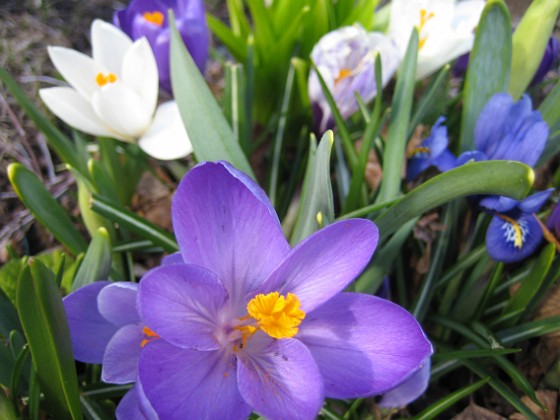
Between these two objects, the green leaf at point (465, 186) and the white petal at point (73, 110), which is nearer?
the green leaf at point (465, 186)

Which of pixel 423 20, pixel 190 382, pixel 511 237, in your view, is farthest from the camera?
pixel 423 20

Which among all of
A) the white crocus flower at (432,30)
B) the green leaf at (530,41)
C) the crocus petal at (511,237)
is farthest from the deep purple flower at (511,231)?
the white crocus flower at (432,30)

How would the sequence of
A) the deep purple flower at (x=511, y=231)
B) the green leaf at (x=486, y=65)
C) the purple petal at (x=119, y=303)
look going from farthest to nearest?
the green leaf at (x=486, y=65) → the deep purple flower at (x=511, y=231) → the purple petal at (x=119, y=303)

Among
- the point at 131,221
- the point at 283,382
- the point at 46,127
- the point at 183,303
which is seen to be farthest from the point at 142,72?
the point at 283,382

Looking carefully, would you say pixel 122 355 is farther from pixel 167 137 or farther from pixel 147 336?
pixel 167 137

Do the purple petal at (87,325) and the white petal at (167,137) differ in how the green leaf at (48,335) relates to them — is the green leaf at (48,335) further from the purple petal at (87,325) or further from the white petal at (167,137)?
the white petal at (167,137)

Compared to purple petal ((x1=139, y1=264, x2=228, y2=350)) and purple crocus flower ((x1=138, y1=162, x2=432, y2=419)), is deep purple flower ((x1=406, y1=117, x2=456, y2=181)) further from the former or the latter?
purple petal ((x1=139, y1=264, x2=228, y2=350))

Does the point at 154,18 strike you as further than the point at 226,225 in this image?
Yes

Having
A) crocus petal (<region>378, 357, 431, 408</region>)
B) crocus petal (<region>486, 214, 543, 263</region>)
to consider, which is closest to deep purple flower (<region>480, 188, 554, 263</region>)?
crocus petal (<region>486, 214, 543, 263</region>)
